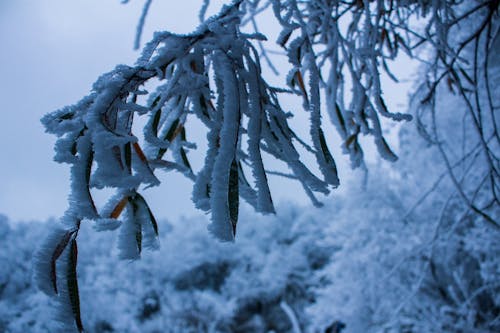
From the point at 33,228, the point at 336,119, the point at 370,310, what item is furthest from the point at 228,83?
the point at 33,228

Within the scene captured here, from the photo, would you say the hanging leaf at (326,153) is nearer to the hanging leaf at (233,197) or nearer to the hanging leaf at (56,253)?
the hanging leaf at (233,197)

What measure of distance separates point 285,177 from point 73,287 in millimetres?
470

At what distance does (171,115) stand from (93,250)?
10.1 metres

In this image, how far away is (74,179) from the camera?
0.47 metres

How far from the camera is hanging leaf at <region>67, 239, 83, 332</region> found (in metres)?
0.45

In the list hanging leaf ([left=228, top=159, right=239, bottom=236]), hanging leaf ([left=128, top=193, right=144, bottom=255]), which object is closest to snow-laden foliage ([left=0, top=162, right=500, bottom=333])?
hanging leaf ([left=128, top=193, right=144, bottom=255])

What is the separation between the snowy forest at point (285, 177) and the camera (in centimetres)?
51

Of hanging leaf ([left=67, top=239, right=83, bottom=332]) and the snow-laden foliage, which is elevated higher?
the snow-laden foliage

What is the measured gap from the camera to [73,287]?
0.47 m

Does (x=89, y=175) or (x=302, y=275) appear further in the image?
(x=302, y=275)

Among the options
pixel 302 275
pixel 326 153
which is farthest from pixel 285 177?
pixel 302 275

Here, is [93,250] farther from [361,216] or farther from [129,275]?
[361,216]

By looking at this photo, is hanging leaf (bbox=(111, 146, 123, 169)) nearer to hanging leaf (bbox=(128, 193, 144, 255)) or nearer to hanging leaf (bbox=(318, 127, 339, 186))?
hanging leaf (bbox=(128, 193, 144, 255))

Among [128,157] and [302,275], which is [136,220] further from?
[302,275]
